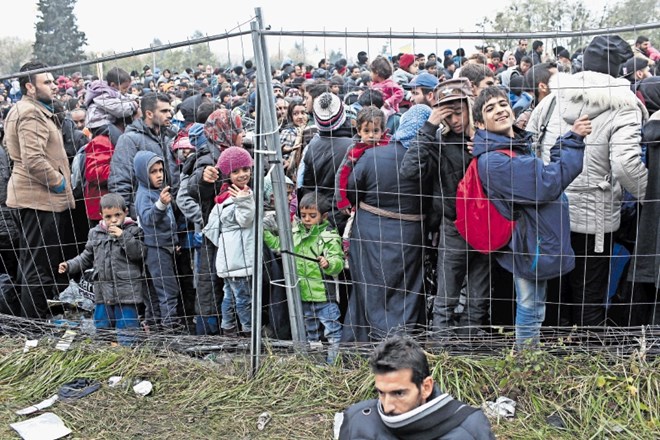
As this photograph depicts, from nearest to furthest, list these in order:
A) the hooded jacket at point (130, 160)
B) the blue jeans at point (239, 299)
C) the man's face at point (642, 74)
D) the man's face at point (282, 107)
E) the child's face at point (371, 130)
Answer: the child's face at point (371, 130), the blue jeans at point (239, 299), the hooded jacket at point (130, 160), the man's face at point (282, 107), the man's face at point (642, 74)

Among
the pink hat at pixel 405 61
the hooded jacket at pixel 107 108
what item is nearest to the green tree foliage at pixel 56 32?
the pink hat at pixel 405 61

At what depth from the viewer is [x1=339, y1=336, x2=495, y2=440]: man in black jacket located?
2.77 m

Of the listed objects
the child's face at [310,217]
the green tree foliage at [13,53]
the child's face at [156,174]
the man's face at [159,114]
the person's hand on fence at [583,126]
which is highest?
the green tree foliage at [13,53]

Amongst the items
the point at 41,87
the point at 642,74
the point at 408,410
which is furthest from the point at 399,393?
the point at 642,74

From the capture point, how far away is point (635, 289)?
4.75m

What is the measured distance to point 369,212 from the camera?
→ 4.91 m

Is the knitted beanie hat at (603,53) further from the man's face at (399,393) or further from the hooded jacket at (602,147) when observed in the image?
the man's face at (399,393)

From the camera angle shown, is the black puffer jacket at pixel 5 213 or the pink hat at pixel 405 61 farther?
the pink hat at pixel 405 61

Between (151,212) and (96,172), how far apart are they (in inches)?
37.5

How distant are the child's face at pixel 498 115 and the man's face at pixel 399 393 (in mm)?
2005

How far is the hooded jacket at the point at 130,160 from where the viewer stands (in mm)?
6020

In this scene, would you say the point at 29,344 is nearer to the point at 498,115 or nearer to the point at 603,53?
the point at 498,115

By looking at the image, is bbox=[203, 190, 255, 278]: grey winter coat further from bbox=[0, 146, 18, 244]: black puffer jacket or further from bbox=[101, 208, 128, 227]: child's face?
bbox=[0, 146, 18, 244]: black puffer jacket

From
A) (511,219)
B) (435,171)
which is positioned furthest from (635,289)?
(435,171)
